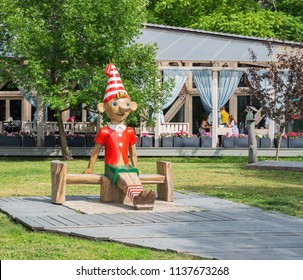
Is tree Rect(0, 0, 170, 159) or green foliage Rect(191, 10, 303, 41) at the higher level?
green foliage Rect(191, 10, 303, 41)

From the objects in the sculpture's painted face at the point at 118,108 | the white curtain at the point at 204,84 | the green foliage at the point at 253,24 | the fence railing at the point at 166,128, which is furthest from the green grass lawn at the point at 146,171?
the green foliage at the point at 253,24

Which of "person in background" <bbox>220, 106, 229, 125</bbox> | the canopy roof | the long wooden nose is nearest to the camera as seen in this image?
the long wooden nose

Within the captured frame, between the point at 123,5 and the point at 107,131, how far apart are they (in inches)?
573

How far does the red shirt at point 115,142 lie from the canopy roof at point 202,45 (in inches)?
702

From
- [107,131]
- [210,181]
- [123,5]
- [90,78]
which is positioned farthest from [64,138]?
[107,131]

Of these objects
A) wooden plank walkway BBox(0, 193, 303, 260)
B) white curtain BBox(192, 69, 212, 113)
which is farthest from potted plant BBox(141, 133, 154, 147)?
wooden plank walkway BBox(0, 193, 303, 260)

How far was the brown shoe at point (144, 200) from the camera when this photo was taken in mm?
12750

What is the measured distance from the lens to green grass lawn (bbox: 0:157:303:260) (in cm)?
941

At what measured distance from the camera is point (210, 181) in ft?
65.0

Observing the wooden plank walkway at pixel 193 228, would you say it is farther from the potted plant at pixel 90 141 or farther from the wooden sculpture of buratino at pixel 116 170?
the potted plant at pixel 90 141

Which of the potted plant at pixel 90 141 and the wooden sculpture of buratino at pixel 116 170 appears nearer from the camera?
the wooden sculpture of buratino at pixel 116 170

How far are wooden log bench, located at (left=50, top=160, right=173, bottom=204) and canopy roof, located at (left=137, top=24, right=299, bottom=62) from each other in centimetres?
1787

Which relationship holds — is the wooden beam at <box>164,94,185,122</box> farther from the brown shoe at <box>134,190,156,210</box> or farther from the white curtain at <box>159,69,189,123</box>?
the brown shoe at <box>134,190,156,210</box>

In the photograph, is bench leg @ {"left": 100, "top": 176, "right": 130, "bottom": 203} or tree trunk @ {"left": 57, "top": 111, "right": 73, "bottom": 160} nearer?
bench leg @ {"left": 100, "top": 176, "right": 130, "bottom": 203}
